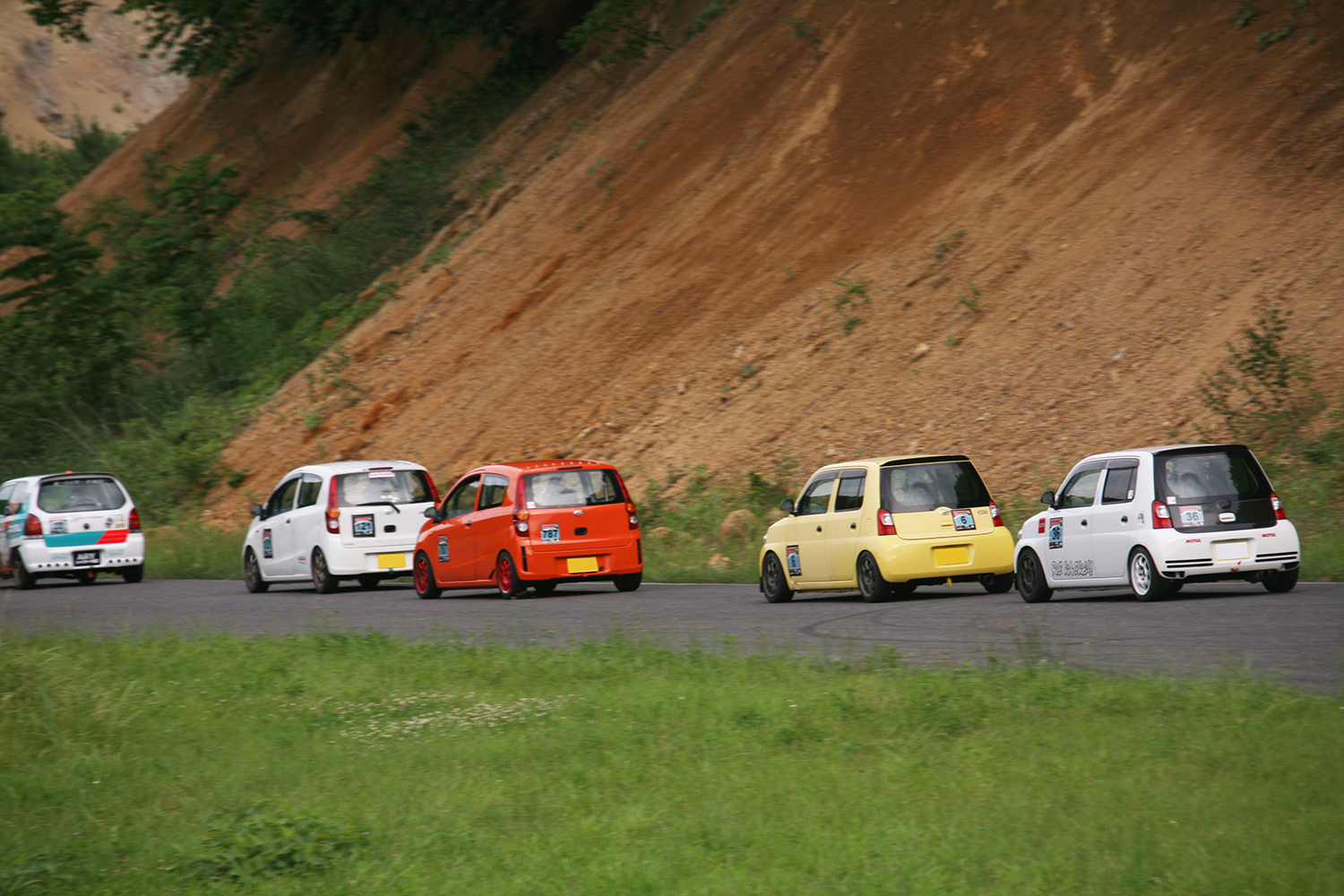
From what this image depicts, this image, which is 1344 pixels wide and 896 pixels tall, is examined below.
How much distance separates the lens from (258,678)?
1047cm

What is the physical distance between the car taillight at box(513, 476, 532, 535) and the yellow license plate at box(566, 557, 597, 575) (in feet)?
2.25

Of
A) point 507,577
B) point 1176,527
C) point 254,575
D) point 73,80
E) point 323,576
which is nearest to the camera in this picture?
point 1176,527

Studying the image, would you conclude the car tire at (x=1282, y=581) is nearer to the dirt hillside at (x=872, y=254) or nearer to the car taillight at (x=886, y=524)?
the car taillight at (x=886, y=524)

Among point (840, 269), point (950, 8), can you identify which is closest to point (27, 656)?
point (840, 269)

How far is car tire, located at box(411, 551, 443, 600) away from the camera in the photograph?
762 inches

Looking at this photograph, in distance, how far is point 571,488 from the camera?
719 inches

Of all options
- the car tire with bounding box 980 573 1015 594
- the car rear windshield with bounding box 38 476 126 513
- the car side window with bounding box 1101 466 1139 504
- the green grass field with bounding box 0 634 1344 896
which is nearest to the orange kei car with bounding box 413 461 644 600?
the car tire with bounding box 980 573 1015 594

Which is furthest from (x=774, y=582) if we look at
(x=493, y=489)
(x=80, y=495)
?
(x=80, y=495)

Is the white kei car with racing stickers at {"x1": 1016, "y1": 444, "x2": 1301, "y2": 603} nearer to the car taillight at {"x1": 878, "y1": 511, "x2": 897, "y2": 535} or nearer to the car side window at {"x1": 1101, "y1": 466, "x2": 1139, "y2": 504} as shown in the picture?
the car side window at {"x1": 1101, "y1": 466, "x2": 1139, "y2": 504}

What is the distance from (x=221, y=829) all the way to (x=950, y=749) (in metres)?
3.43

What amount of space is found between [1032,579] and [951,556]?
94 cm

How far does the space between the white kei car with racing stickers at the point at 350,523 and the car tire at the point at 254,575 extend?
40 centimetres

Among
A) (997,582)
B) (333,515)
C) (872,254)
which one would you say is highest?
(872,254)

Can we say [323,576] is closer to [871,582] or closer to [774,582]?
[774,582]
